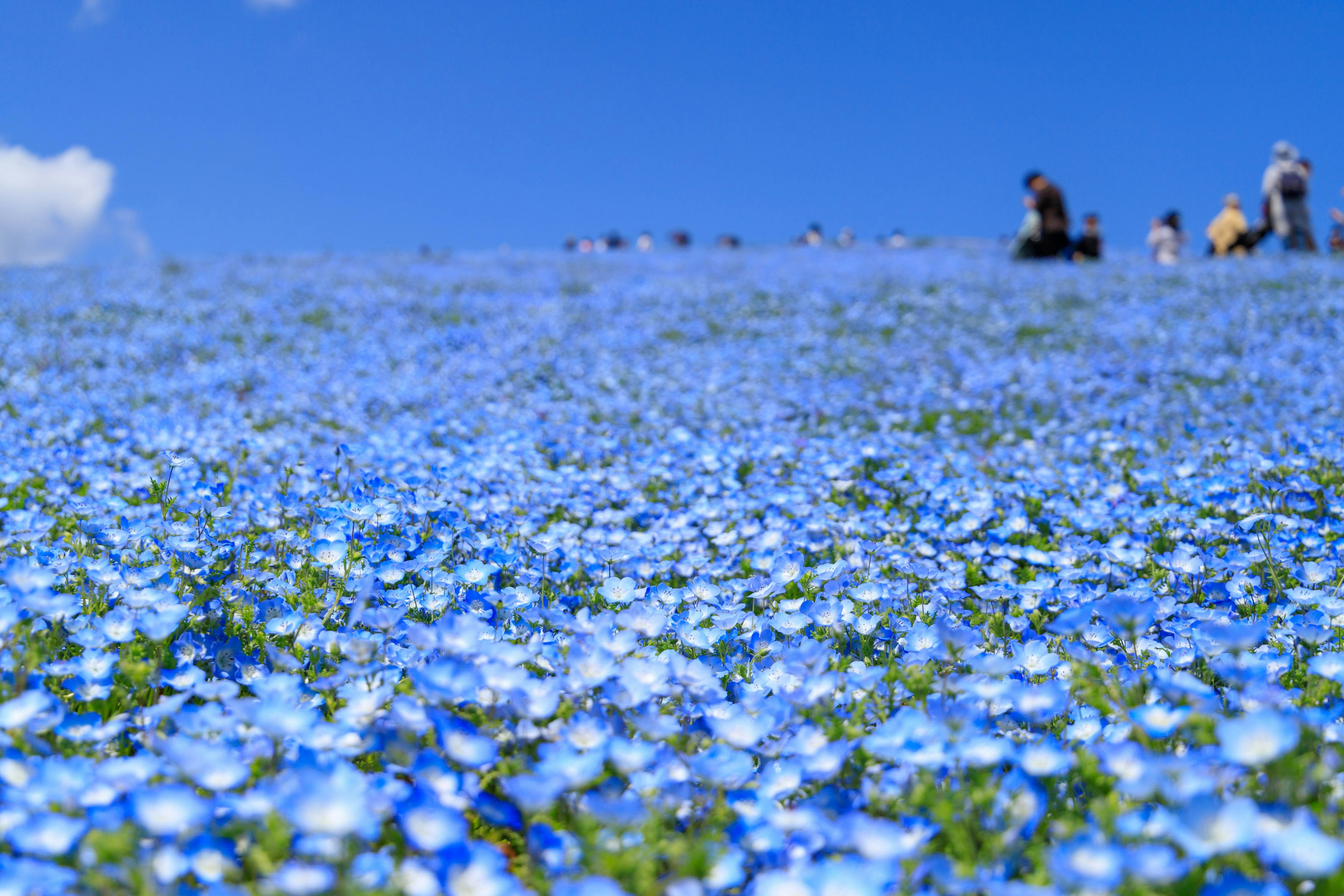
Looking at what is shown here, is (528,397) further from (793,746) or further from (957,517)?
(793,746)

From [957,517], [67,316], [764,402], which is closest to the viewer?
[957,517]

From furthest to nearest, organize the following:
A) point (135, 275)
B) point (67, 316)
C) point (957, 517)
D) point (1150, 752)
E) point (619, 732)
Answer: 1. point (135, 275)
2. point (67, 316)
3. point (957, 517)
4. point (619, 732)
5. point (1150, 752)

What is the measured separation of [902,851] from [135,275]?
69.1ft

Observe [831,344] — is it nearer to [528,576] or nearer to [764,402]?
[764,402]

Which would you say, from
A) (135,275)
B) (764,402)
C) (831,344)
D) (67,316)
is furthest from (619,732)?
(135,275)

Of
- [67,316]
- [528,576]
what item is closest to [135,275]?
[67,316]

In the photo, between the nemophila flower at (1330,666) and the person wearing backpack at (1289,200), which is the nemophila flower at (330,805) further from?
the person wearing backpack at (1289,200)

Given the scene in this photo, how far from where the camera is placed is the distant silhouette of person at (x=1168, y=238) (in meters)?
19.3

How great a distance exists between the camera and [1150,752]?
1.63 metres

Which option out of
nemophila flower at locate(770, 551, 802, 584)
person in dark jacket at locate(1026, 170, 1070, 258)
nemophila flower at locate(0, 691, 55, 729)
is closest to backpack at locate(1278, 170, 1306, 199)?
person in dark jacket at locate(1026, 170, 1070, 258)

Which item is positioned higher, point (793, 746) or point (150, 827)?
point (150, 827)

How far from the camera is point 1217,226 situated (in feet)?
66.4

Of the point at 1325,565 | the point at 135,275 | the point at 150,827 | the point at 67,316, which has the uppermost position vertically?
the point at 135,275

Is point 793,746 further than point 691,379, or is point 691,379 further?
point 691,379
